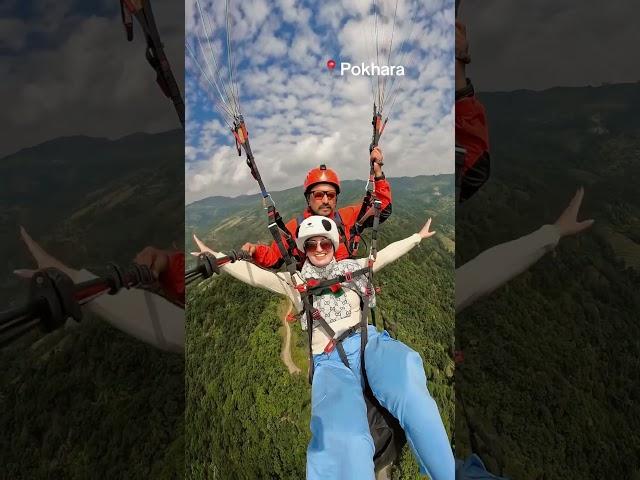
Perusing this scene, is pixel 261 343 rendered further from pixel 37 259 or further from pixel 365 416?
pixel 37 259

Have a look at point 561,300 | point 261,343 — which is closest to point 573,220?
point 561,300

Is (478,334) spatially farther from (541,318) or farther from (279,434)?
(279,434)

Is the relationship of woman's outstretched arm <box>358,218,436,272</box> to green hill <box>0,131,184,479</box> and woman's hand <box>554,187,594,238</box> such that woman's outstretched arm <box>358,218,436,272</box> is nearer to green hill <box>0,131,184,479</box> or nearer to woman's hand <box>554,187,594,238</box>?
woman's hand <box>554,187,594,238</box>

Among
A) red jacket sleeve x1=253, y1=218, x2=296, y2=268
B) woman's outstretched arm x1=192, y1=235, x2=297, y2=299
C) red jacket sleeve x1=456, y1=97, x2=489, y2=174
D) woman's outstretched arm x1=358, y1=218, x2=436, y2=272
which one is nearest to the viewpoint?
red jacket sleeve x1=456, y1=97, x2=489, y2=174

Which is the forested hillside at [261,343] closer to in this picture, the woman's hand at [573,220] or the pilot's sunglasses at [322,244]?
the pilot's sunglasses at [322,244]

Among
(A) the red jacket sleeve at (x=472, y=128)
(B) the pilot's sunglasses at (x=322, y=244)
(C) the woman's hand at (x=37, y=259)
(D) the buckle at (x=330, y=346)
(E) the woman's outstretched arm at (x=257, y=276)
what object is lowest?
(D) the buckle at (x=330, y=346)

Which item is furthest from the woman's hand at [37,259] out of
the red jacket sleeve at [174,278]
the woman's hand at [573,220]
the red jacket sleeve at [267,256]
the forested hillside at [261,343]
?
the forested hillside at [261,343]

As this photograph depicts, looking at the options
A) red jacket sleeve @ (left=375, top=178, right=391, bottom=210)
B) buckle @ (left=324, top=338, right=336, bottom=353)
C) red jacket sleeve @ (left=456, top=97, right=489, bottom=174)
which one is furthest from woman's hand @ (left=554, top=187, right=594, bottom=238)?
buckle @ (left=324, top=338, right=336, bottom=353)
